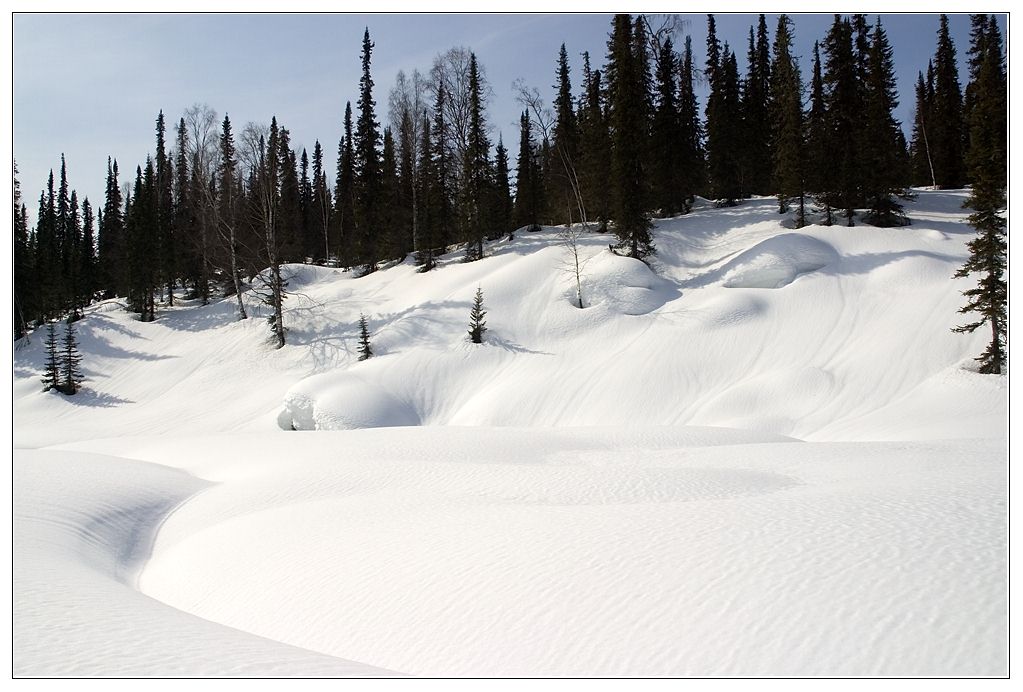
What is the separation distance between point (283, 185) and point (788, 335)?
143ft

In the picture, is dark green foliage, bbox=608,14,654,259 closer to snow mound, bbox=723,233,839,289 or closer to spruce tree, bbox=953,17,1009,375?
snow mound, bbox=723,233,839,289

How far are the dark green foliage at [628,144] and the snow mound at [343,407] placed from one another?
13.6 m

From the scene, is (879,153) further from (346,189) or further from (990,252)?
(346,189)

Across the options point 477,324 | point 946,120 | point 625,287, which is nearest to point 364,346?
point 477,324

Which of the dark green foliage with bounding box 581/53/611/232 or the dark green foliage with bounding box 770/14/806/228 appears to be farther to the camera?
the dark green foliage with bounding box 581/53/611/232

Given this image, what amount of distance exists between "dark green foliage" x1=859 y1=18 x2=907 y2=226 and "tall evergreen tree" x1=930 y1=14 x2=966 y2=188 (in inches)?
356

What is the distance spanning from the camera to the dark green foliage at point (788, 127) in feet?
96.5

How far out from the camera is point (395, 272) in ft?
113

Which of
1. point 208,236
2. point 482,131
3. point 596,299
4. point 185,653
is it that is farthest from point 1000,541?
point 208,236

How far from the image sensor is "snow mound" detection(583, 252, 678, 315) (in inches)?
974

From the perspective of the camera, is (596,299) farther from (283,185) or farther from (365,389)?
(283,185)

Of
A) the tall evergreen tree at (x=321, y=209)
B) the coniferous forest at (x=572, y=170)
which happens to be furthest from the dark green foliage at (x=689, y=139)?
the tall evergreen tree at (x=321, y=209)

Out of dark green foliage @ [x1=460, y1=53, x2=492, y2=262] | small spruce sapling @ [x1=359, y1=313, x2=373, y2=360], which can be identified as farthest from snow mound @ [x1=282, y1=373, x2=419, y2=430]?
dark green foliage @ [x1=460, y1=53, x2=492, y2=262]

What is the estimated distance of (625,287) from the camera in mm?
25406
